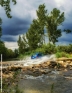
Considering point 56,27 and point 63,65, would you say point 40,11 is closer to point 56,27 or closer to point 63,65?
point 56,27

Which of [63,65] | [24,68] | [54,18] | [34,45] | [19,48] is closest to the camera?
[24,68]

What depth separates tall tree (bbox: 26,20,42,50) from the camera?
63491mm

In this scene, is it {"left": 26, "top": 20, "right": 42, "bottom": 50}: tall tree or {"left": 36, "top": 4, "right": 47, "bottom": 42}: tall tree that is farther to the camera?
{"left": 26, "top": 20, "right": 42, "bottom": 50}: tall tree

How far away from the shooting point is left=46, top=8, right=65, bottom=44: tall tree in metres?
60.4

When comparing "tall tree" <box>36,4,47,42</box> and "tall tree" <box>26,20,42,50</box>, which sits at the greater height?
"tall tree" <box>36,4,47,42</box>

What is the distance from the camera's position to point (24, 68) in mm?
26547

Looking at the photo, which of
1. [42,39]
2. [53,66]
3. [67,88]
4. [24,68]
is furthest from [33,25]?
[67,88]

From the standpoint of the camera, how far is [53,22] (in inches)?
2400

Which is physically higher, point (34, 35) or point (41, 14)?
point (41, 14)

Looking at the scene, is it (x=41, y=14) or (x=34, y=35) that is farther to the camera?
(x=34, y=35)

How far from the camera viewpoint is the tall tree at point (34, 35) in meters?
63.5

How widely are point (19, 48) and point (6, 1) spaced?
60222mm

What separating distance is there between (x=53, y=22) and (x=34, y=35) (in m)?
7.10

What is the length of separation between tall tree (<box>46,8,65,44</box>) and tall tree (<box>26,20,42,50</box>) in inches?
121
